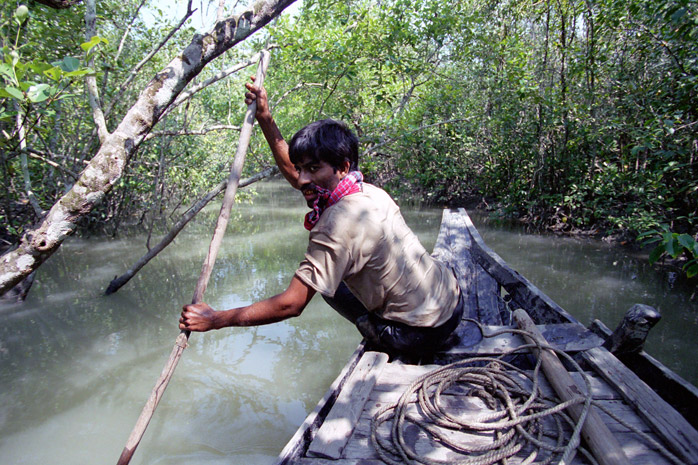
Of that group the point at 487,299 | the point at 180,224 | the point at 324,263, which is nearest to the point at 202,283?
the point at 324,263

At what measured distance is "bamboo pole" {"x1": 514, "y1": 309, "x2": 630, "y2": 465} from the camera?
119 cm

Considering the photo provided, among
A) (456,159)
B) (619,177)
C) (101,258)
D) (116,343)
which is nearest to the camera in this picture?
(116,343)

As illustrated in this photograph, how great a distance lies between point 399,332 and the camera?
73.5 inches

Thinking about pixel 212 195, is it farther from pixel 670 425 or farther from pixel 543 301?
pixel 670 425

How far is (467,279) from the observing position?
3.58 m

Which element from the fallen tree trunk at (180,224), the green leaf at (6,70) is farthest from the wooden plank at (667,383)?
the fallen tree trunk at (180,224)

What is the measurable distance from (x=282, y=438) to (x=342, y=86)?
18.3ft

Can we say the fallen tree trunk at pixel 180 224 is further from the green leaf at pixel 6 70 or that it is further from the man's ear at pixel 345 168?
the man's ear at pixel 345 168

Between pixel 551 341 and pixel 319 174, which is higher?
pixel 319 174

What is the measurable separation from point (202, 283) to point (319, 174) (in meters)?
0.63

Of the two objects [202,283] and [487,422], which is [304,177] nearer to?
[202,283]

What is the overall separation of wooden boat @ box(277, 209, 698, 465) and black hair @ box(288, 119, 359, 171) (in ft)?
2.85

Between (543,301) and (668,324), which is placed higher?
(543,301)

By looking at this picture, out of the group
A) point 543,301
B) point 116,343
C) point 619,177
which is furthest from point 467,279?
point 619,177
